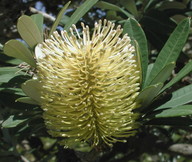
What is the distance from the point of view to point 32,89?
1.19m

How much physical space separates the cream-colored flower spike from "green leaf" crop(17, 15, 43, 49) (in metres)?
0.11

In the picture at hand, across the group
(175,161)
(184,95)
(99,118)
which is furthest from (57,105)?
(175,161)

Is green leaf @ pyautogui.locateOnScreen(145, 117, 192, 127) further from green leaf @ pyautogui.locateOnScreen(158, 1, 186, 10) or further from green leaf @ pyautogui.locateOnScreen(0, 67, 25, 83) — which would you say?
green leaf @ pyautogui.locateOnScreen(158, 1, 186, 10)

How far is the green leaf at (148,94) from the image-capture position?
115 centimetres

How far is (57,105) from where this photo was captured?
4.04 ft

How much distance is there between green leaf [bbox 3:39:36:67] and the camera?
117cm

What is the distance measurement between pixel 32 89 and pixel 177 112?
1.87 feet

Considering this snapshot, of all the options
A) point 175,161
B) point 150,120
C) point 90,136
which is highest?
point 90,136

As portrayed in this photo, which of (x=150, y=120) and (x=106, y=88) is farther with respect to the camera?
(x=150, y=120)

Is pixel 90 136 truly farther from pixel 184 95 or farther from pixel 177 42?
pixel 177 42

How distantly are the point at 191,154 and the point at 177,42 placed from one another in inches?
45.3

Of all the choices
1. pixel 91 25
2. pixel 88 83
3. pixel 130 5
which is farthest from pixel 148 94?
pixel 91 25

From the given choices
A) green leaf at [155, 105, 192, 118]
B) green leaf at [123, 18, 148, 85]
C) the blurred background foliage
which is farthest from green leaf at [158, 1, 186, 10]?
green leaf at [155, 105, 192, 118]

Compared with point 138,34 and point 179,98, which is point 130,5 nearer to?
point 138,34
